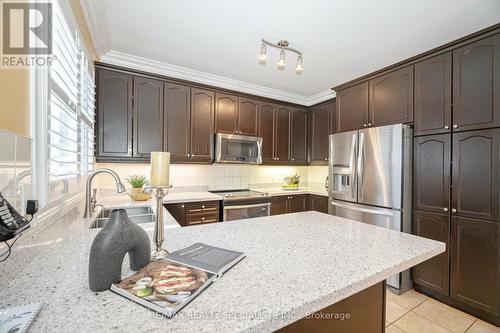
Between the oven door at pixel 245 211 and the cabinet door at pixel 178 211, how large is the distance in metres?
0.54

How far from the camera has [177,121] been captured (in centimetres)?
296

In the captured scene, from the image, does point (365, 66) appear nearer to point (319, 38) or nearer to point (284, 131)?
point (319, 38)

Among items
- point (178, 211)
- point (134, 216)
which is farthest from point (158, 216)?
point (178, 211)

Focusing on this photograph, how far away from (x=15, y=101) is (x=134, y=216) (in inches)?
51.0

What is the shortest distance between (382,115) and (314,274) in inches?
99.5

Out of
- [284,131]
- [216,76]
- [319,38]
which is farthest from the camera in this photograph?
[284,131]

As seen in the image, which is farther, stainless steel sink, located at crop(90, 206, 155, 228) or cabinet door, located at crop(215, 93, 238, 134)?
cabinet door, located at crop(215, 93, 238, 134)

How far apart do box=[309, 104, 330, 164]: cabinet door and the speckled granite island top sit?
2.70 metres

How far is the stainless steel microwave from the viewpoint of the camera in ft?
10.4

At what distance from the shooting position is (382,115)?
2.67 m

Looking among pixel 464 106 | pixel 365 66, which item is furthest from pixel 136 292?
pixel 365 66

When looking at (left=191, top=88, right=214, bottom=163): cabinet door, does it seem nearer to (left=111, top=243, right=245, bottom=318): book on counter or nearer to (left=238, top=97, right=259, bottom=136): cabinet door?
(left=238, top=97, right=259, bottom=136): cabinet door

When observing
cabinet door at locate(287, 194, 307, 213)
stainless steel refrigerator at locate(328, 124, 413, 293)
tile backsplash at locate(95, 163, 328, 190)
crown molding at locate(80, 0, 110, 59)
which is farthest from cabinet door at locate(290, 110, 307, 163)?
crown molding at locate(80, 0, 110, 59)

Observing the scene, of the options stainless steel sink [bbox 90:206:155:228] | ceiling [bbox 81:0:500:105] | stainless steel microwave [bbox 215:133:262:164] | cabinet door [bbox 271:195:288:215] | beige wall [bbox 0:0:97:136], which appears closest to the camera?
beige wall [bbox 0:0:97:136]
